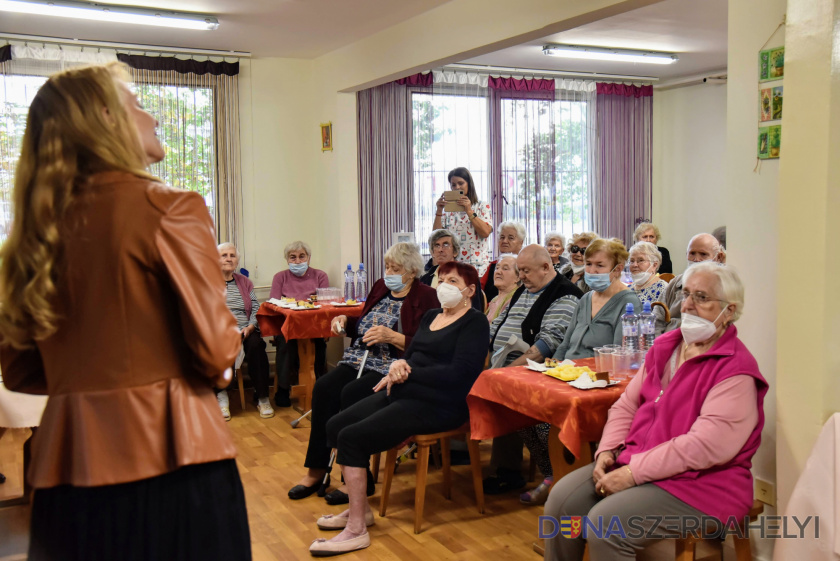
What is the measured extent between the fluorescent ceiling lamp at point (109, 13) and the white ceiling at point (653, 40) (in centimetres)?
267

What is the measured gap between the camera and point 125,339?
1.15 meters

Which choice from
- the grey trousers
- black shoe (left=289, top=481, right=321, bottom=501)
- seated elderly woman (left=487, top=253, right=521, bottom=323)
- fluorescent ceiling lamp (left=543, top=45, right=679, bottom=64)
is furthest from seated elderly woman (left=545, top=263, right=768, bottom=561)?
fluorescent ceiling lamp (left=543, top=45, right=679, bottom=64)

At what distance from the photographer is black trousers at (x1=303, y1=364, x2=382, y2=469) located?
12.0ft

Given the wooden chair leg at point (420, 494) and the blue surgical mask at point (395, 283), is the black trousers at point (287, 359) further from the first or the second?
the wooden chair leg at point (420, 494)

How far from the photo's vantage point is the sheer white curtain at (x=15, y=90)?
540 centimetres

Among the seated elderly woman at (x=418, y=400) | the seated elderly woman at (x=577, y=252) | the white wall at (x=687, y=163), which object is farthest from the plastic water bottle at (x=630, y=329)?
the white wall at (x=687, y=163)

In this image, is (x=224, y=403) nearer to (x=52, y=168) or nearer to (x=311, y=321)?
(x=311, y=321)

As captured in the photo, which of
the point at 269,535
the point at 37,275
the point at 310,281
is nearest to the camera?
the point at 37,275

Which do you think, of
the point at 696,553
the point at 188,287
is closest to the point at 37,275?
the point at 188,287

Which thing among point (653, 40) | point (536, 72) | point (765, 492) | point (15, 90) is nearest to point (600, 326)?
point (765, 492)

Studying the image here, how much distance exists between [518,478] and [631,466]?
56.1 inches

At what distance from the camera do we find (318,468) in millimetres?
3672

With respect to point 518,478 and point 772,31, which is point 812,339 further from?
point 518,478

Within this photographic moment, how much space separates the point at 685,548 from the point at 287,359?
3778 mm
